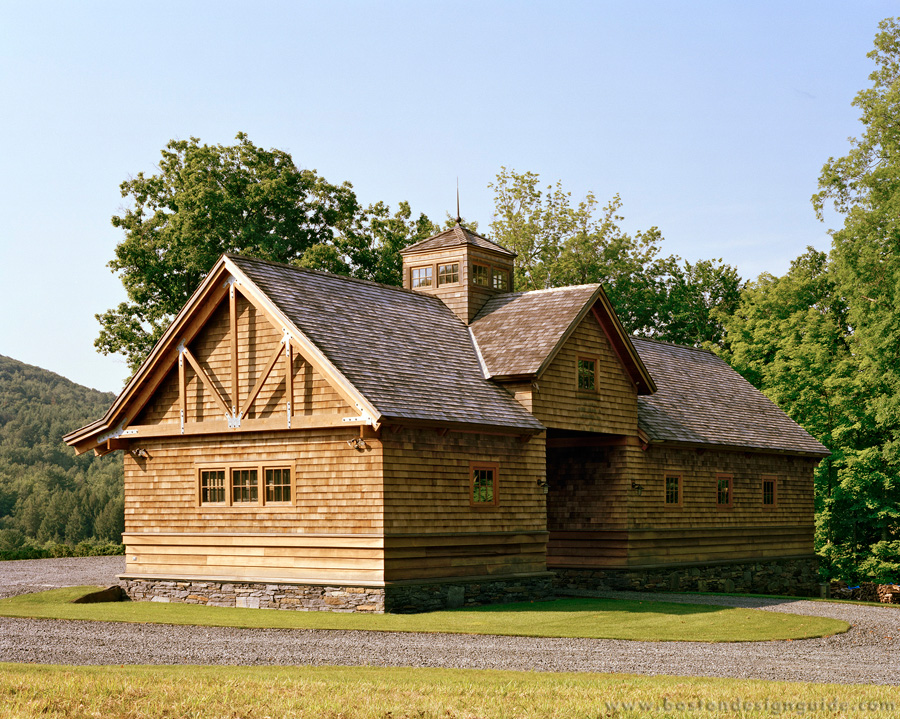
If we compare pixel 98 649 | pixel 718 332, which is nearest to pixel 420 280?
pixel 98 649

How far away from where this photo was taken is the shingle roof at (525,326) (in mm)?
26609

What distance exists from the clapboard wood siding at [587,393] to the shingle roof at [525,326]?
0.45 meters

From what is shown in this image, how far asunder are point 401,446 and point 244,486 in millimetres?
4240

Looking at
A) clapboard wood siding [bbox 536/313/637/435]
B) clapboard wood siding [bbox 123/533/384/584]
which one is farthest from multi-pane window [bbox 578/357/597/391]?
clapboard wood siding [bbox 123/533/384/584]

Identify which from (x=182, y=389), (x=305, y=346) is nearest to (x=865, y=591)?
(x=305, y=346)

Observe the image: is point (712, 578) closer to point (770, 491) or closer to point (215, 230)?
point (770, 491)

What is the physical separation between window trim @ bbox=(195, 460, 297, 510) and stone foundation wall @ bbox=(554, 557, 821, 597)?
8.46 metres

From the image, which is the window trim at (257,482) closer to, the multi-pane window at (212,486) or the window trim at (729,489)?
the multi-pane window at (212,486)

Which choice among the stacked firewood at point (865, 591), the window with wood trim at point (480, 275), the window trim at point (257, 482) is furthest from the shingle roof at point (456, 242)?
the stacked firewood at point (865, 591)

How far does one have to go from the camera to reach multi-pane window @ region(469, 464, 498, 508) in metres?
24.5

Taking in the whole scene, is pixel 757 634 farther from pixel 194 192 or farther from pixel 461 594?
pixel 194 192

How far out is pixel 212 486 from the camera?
82.8 ft

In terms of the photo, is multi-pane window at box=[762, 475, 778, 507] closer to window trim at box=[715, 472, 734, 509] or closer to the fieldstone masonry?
window trim at box=[715, 472, 734, 509]

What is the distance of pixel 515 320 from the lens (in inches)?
1140
